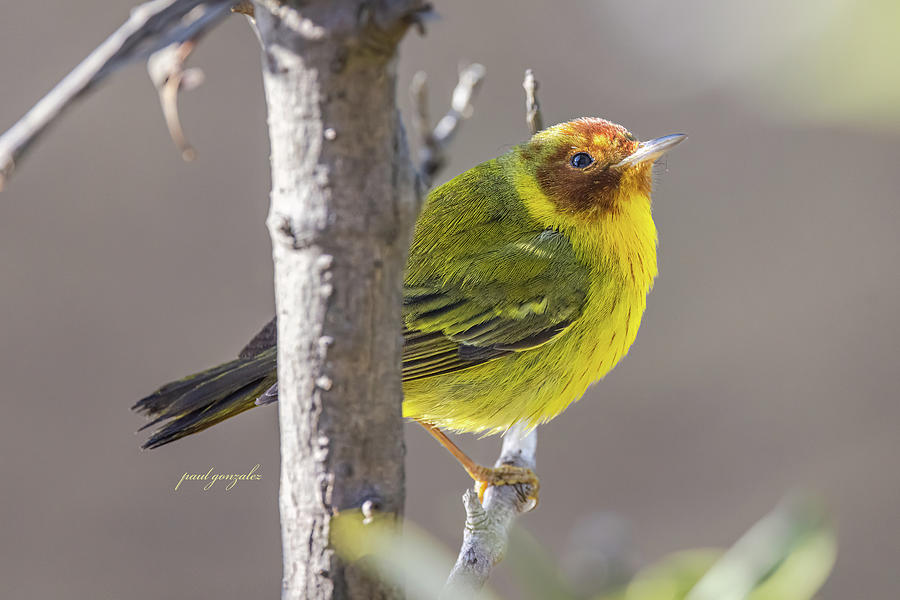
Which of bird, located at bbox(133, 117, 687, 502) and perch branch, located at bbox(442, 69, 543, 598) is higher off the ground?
bird, located at bbox(133, 117, 687, 502)

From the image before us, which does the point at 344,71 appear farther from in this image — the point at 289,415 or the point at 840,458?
the point at 840,458

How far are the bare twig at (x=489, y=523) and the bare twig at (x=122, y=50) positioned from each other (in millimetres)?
990

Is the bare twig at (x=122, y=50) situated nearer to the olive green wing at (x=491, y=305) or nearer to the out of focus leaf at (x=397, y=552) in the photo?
the out of focus leaf at (x=397, y=552)

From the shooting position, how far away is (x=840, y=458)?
7.33 m

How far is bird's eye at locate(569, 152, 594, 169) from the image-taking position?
3785 millimetres

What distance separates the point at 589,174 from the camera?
3.75 metres

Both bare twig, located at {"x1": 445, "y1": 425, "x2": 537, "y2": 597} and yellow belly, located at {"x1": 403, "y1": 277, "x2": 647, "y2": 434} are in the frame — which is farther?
yellow belly, located at {"x1": 403, "y1": 277, "x2": 647, "y2": 434}

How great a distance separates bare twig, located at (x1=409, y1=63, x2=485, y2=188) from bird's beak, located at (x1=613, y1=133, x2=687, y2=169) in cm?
228

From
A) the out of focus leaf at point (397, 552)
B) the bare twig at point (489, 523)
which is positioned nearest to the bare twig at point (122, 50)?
the out of focus leaf at point (397, 552)

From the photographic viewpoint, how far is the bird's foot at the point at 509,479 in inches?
153

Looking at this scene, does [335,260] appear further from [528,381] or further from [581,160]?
[581,160]

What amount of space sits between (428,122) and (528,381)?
92.5 inches

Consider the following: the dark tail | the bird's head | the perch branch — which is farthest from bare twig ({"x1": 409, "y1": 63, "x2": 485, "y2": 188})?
the bird's head

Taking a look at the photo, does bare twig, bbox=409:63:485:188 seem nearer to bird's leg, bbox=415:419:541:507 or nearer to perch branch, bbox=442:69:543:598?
perch branch, bbox=442:69:543:598
